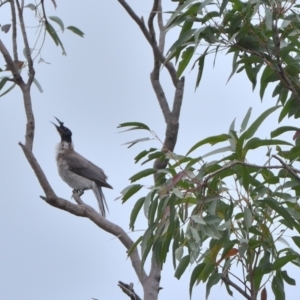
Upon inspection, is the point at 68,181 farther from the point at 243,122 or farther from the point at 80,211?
the point at 243,122

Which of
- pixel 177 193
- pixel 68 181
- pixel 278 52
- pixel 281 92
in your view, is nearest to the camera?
pixel 177 193

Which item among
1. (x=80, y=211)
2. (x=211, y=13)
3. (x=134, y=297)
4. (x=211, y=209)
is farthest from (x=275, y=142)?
(x=80, y=211)

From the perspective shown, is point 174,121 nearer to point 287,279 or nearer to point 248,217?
point 287,279

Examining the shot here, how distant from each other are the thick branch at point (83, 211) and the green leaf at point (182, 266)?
25.9 inches

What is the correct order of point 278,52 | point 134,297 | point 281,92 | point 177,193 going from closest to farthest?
point 177,193
point 278,52
point 281,92
point 134,297

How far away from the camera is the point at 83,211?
4.55 metres

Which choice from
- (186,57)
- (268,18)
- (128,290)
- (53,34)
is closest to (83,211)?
(128,290)

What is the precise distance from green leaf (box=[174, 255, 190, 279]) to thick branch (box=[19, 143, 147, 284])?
2.16 feet

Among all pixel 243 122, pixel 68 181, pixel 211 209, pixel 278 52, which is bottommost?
pixel 211 209

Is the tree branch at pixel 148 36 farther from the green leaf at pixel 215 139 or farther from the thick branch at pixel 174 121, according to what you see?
the green leaf at pixel 215 139

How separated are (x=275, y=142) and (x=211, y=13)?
2.13 feet

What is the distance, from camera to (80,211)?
14.8ft

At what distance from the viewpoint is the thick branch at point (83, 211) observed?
3977 mm

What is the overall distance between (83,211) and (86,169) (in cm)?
541
